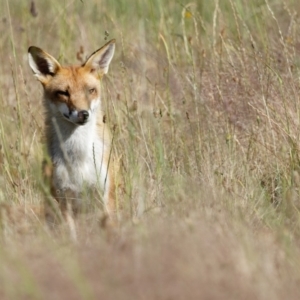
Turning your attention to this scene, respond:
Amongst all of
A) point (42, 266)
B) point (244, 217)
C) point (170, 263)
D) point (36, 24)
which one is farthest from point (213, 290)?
point (36, 24)

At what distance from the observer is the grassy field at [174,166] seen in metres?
3.67

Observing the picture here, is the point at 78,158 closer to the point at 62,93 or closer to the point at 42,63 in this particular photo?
the point at 62,93

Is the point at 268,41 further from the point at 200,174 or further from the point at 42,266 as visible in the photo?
the point at 42,266

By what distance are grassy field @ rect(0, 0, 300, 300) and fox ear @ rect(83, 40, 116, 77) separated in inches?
9.8

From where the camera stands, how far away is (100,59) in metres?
6.73

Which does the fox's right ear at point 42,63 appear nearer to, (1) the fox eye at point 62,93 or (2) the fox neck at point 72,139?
(1) the fox eye at point 62,93

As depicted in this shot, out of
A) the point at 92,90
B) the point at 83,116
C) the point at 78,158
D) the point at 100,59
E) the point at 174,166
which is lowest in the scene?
the point at 174,166

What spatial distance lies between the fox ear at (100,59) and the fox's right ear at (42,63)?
0.81 feet

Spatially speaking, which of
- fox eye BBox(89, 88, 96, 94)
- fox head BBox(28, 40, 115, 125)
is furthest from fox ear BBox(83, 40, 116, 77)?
fox eye BBox(89, 88, 96, 94)

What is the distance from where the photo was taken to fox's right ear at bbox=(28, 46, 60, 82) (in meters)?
6.64

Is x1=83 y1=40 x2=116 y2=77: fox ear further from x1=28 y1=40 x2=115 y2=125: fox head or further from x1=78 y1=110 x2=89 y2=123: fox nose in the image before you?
x1=78 y1=110 x2=89 y2=123: fox nose

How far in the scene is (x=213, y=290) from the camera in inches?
138

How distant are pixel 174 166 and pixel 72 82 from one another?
3.28 ft

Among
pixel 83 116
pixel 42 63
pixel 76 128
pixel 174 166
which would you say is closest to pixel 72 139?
pixel 76 128
